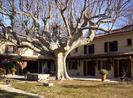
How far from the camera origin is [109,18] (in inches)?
1059

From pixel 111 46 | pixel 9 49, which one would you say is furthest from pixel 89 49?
pixel 9 49

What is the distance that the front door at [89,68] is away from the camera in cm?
4059

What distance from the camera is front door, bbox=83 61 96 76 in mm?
40594

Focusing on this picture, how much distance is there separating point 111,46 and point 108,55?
7.14ft

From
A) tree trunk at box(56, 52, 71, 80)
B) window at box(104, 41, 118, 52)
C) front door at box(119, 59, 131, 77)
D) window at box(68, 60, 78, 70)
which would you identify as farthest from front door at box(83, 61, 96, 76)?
tree trunk at box(56, 52, 71, 80)

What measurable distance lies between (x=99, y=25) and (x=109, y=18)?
49.4 inches

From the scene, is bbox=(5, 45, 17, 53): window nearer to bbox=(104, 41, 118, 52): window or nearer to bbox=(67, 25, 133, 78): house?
bbox=(67, 25, 133, 78): house

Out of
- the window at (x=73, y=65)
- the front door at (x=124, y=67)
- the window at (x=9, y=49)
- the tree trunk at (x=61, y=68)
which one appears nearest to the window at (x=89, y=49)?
the window at (x=73, y=65)

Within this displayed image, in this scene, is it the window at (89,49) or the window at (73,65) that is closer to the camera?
the window at (89,49)

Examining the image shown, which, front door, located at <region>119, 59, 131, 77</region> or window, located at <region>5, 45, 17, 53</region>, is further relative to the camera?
window, located at <region>5, 45, 17, 53</region>

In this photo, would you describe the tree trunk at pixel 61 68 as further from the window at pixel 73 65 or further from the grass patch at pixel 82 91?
the window at pixel 73 65

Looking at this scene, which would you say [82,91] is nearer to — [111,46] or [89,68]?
[111,46]

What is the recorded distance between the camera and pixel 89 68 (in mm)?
41375

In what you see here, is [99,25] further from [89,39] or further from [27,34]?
[27,34]
